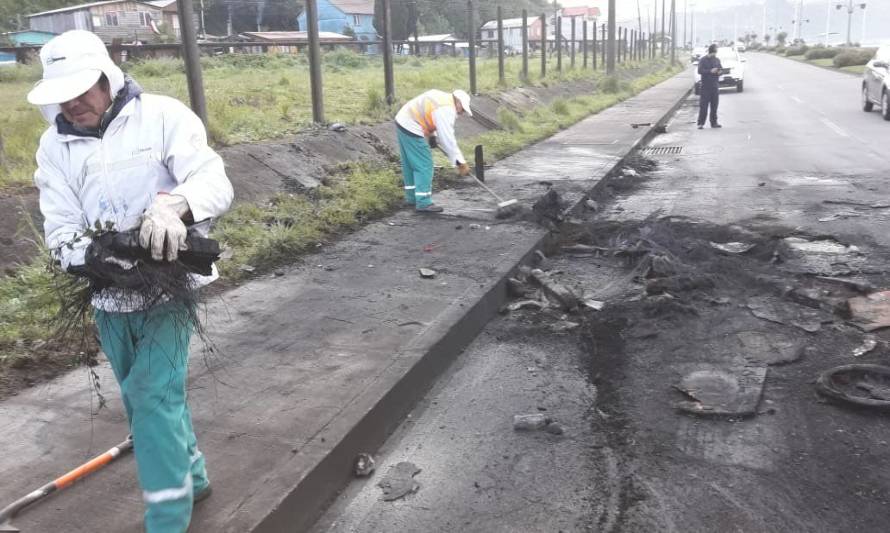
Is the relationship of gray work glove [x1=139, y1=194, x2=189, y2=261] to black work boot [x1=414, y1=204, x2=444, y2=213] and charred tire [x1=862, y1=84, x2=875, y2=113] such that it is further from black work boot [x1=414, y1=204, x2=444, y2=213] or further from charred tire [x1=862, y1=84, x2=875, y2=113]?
charred tire [x1=862, y1=84, x2=875, y2=113]

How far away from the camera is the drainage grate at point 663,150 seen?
1429 cm

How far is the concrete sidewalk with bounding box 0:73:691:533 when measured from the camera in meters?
3.18

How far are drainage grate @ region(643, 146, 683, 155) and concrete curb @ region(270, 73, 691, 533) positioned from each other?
8.54 metres

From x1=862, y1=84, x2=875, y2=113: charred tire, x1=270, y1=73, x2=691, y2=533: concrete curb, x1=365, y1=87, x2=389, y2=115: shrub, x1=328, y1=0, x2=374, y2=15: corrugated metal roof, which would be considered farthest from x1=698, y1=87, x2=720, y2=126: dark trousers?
x1=328, y1=0, x2=374, y2=15: corrugated metal roof

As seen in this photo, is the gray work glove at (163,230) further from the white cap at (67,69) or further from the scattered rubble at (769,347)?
the scattered rubble at (769,347)


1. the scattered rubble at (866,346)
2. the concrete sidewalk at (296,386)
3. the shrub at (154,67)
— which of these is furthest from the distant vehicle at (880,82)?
the shrub at (154,67)

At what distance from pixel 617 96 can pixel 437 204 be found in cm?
1802

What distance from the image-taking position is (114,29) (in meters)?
12.2

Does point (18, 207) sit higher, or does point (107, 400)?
point (18, 207)

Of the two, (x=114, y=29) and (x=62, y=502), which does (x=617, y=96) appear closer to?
(x=114, y=29)

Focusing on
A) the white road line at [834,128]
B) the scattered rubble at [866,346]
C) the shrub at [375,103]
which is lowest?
the scattered rubble at [866,346]

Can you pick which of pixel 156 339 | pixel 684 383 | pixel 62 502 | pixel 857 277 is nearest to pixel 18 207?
pixel 62 502

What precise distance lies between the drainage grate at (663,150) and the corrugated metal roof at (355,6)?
79.4ft

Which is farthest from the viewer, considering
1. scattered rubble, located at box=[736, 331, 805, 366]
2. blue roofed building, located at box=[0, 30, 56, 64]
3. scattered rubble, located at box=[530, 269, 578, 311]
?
blue roofed building, located at box=[0, 30, 56, 64]
